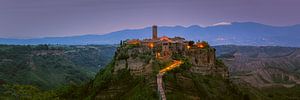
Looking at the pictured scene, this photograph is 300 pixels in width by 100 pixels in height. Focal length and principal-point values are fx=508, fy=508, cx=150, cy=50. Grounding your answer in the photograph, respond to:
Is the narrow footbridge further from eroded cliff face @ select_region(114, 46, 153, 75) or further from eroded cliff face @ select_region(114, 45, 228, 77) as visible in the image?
eroded cliff face @ select_region(114, 46, 153, 75)

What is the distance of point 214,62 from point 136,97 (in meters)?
32.7

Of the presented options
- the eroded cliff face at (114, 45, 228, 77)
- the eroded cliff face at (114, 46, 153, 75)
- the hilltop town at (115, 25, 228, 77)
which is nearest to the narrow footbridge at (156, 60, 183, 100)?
the eroded cliff face at (114, 45, 228, 77)

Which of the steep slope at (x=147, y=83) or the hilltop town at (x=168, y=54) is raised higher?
the hilltop town at (x=168, y=54)

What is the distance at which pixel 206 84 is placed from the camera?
3696 inches

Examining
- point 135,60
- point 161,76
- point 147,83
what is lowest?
point 147,83

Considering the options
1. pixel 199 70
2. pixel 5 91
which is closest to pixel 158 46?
pixel 199 70

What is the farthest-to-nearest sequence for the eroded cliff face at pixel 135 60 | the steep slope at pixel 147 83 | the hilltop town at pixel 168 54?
the hilltop town at pixel 168 54 → the eroded cliff face at pixel 135 60 → the steep slope at pixel 147 83

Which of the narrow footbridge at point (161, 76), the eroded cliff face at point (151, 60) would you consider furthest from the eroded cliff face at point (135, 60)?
the narrow footbridge at point (161, 76)

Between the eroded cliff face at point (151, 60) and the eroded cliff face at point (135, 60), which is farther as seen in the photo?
the eroded cliff face at point (151, 60)

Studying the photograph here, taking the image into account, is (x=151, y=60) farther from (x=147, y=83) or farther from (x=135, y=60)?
(x=147, y=83)

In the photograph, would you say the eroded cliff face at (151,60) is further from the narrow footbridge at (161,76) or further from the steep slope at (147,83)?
the narrow footbridge at (161,76)

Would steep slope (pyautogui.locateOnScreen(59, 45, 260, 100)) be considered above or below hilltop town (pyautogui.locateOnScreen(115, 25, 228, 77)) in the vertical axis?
below

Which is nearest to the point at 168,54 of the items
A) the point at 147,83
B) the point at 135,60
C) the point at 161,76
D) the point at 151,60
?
the point at 151,60

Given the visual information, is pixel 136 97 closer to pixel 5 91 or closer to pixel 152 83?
pixel 152 83
